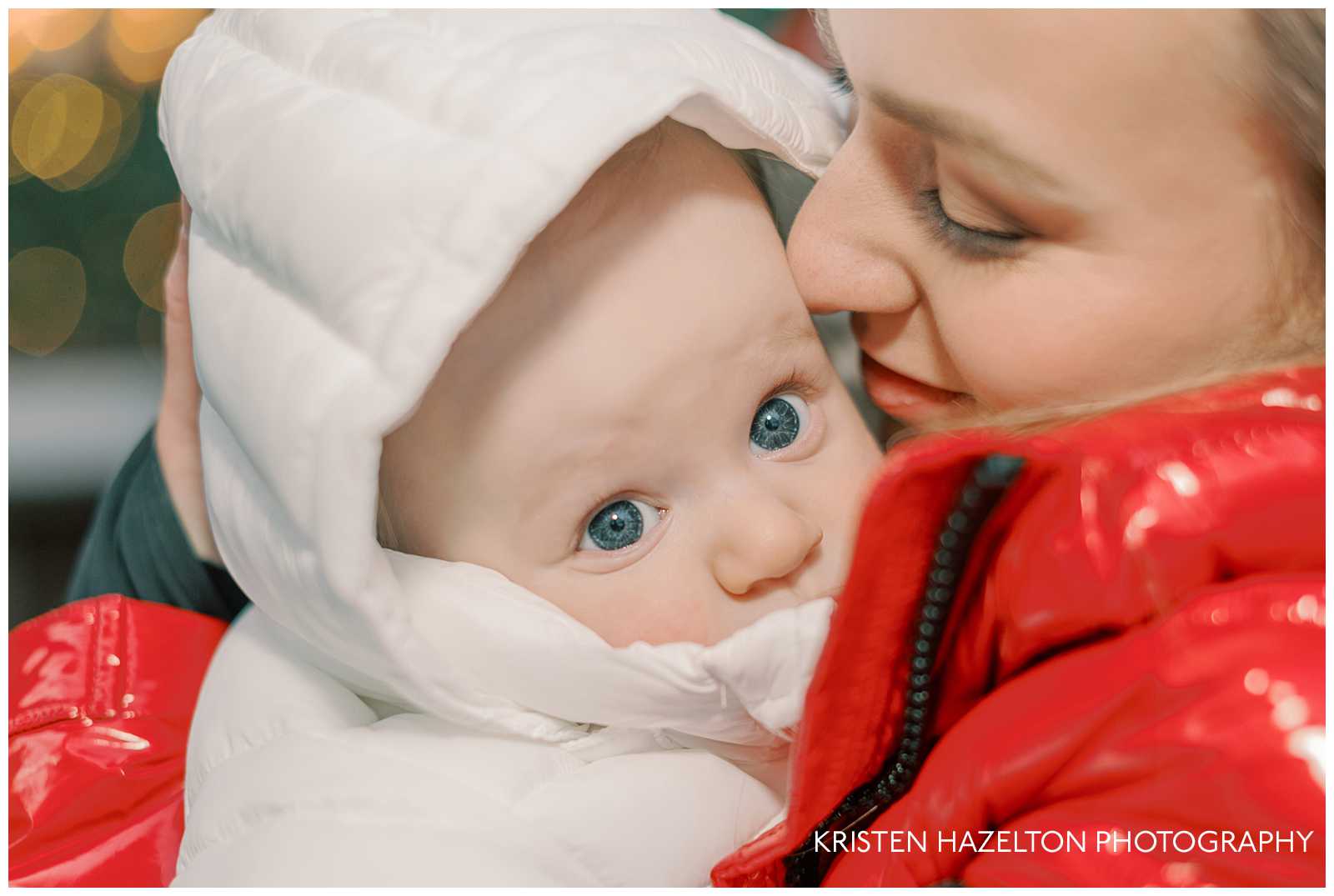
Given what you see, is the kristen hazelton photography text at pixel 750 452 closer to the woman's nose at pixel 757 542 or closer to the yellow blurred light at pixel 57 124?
the woman's nose at pixel 757 542

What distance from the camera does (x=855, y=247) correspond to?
2.15ft

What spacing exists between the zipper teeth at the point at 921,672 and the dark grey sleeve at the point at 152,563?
0.54m

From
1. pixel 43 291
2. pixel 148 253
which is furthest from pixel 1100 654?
pixel 43 291

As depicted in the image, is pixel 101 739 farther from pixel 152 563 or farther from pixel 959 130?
pixel 959 130

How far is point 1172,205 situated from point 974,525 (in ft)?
0.63

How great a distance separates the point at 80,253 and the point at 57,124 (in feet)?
0.56

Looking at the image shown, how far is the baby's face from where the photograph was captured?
62 cm

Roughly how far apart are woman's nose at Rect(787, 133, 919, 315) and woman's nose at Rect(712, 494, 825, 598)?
132 mm

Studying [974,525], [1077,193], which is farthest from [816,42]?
[974,525]

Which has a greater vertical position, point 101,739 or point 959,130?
point 959,130

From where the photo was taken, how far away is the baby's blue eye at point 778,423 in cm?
68

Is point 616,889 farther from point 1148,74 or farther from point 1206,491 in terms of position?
point 1148,74

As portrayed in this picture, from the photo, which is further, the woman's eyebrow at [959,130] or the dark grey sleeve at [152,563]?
the dark grey sleeve at [152,563]

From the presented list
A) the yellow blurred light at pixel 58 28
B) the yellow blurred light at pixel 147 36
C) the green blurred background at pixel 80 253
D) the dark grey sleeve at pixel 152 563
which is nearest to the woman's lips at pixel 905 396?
the green blurred background at pixel 80 253
